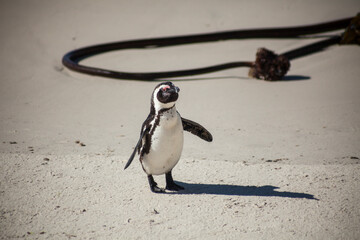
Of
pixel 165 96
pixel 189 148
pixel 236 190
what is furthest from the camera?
pixel 189 148

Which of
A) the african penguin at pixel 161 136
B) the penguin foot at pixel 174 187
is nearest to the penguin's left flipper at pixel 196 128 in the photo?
the african penguin at pixel 161 136

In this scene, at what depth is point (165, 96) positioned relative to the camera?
2.80 meters

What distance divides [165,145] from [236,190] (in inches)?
25.9

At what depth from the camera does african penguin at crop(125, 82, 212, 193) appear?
2.84m

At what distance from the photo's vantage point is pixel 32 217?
2.70 m

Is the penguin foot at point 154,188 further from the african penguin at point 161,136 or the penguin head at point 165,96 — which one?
the penguin head at point 165,96

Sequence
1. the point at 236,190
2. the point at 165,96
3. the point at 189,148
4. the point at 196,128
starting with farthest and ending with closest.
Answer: the point at 189,148 < the point at 196,128 < the point at 236,190 < the point at 165,96

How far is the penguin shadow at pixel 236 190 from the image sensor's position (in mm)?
2941

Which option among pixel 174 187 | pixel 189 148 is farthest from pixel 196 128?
pixel 189 148

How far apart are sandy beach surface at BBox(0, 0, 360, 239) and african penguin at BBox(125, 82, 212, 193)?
0.74 ft

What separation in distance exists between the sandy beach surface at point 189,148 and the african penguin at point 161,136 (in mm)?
226

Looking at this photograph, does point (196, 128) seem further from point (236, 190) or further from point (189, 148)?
point (189, 148)

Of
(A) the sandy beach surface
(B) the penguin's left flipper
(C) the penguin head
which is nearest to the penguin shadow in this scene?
(A) the sandy beach surface

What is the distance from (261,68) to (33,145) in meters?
3.62
